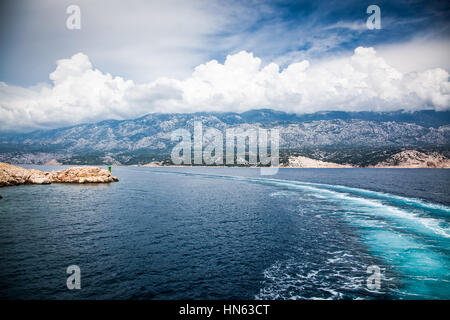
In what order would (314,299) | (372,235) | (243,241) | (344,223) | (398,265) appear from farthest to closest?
(344,223), (372,235), (243,241), (398,265), (314,299)

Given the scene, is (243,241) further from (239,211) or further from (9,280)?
(9,280)

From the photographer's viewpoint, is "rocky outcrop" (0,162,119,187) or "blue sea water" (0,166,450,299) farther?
"rocky outcrop" (0,162,119,187)

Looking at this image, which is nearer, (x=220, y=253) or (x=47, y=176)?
(x=220, y=253)

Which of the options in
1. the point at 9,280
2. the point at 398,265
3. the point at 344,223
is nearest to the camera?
the point at 9,280

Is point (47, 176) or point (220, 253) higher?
point (47, 176)

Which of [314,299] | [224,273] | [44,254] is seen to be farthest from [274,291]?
[44,254]

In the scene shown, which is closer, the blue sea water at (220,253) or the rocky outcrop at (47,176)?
the blue sea water at (220,253)
